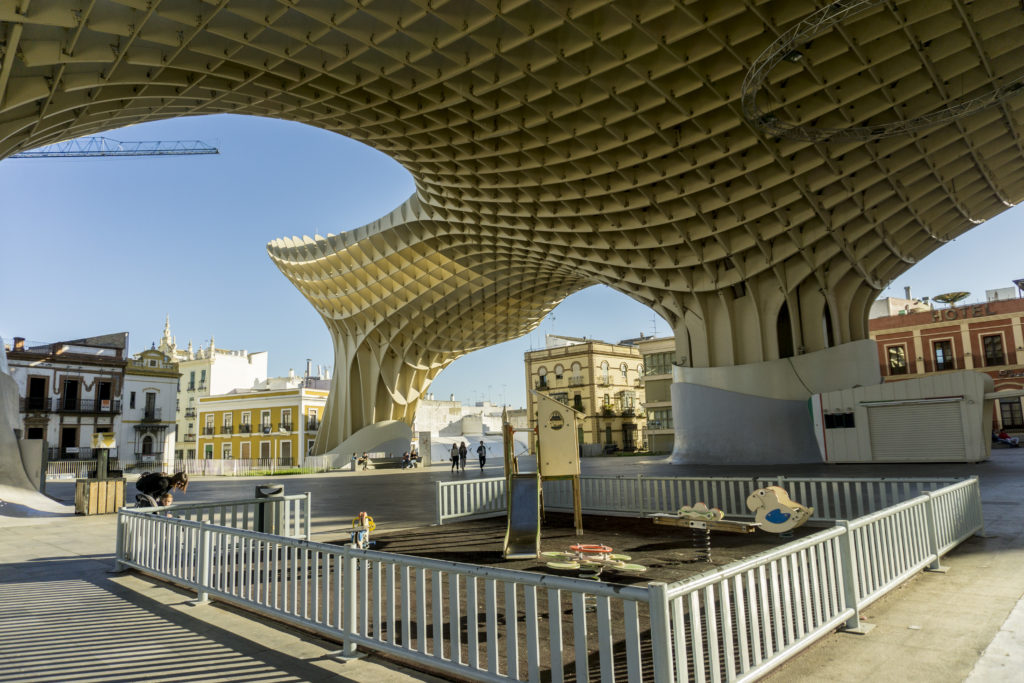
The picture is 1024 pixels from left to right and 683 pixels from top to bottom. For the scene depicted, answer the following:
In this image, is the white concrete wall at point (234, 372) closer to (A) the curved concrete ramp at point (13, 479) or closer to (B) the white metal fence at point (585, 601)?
(A) the curved concrete ramp at point (13, 479)

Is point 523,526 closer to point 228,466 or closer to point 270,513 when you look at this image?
point 270,513

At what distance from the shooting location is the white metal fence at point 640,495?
10.9 m

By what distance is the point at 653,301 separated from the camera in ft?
110

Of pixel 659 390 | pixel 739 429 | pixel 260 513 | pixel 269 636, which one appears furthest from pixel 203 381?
pixel 269 636

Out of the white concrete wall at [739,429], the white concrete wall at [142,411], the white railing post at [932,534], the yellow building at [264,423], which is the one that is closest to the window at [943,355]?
the white concrete wall at [739,429]

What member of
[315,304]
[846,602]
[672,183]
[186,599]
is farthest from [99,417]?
[846,602]

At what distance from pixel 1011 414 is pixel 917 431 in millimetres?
27213

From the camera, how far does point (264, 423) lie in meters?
54.4

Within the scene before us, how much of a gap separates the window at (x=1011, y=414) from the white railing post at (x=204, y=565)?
167ft

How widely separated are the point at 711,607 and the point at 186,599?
5674 mm

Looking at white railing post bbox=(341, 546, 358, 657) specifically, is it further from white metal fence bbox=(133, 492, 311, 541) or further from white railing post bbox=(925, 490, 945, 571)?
white railing post bbox=(925, 490, 945, 571)

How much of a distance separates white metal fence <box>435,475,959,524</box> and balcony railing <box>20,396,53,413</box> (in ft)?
134

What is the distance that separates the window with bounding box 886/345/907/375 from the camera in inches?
1869

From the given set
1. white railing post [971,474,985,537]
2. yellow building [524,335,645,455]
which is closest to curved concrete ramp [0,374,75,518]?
white railing post [971,474,985,537]
